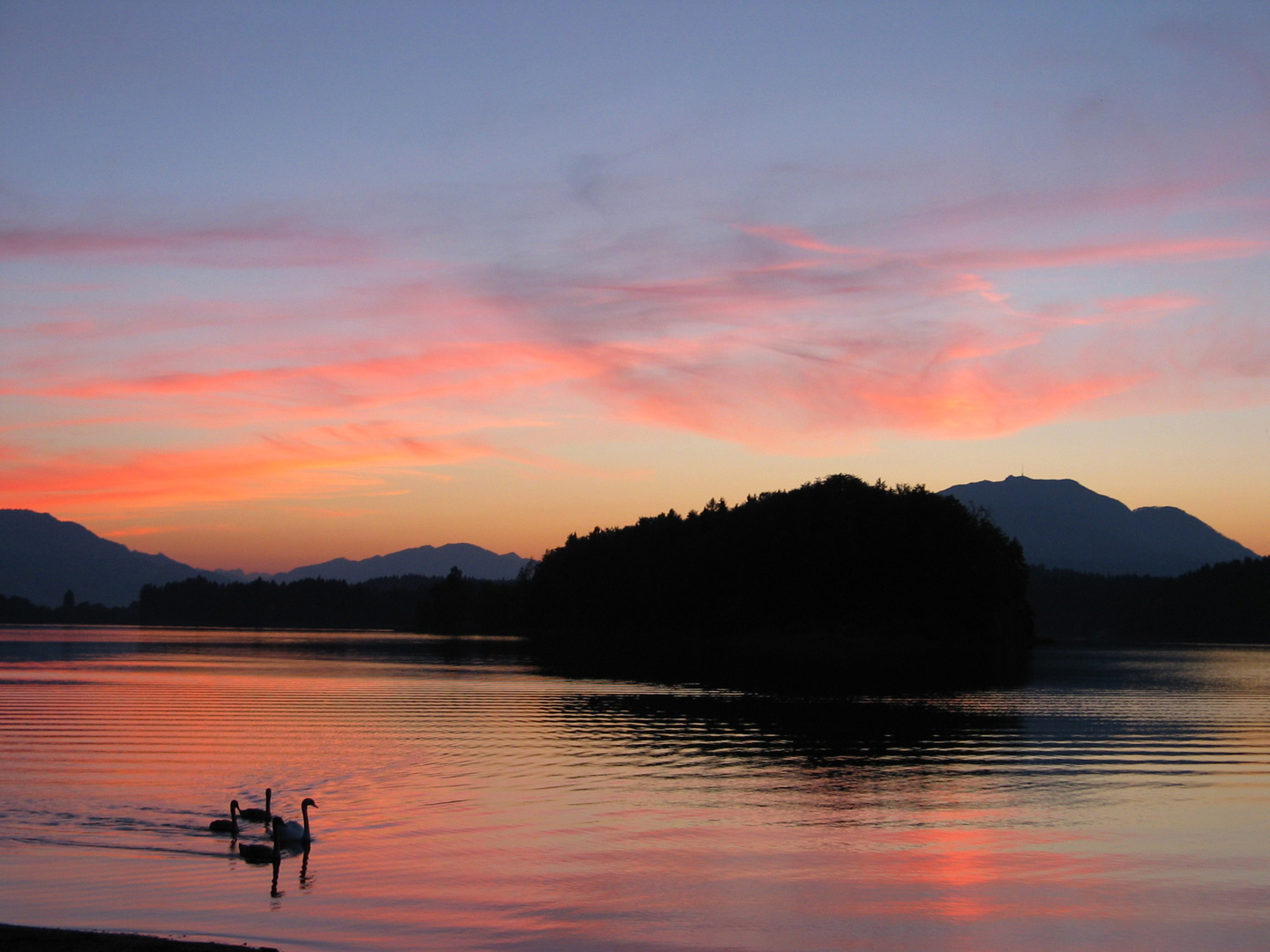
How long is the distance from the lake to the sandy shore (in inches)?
48.0

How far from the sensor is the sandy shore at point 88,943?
452 inches

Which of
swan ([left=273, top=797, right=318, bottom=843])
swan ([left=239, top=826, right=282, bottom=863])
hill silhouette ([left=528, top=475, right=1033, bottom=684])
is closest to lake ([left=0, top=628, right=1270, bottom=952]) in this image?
swan ([left=239, top=826, right=282, bottom=863])

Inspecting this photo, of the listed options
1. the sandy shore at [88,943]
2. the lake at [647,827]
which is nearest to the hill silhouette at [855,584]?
the lake at [647,827]

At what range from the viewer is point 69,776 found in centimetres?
2503

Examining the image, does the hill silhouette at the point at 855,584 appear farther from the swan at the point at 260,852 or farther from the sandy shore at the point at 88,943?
the sandy shore at the point at 88,943

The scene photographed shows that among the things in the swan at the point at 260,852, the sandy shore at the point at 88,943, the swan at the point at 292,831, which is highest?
the sandy shore at the point at 88,943

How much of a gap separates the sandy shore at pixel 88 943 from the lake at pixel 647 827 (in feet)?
4.00

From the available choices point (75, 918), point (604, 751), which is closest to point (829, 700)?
point (604, 751)

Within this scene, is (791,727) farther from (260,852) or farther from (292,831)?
(260,852)

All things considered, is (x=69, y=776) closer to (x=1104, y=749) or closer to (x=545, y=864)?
(x=545, y=864)

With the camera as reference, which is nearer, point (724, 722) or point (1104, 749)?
point (1104, 749)

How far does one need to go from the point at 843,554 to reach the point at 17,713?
7798 centimetres

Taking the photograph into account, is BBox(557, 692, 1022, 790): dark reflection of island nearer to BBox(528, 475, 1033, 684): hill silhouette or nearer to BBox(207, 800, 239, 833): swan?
BBox(207, 800, 239, 833): swan

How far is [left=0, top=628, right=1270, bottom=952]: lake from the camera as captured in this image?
14.1 meters
